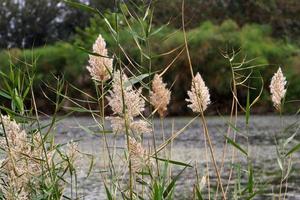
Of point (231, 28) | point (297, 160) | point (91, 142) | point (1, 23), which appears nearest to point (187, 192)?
point (297, 160)

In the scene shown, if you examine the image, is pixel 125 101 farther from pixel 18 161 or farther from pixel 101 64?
pixel 18 161

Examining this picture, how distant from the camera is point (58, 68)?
462 inches

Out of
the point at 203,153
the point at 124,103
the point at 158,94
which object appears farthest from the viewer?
the point at 203,153

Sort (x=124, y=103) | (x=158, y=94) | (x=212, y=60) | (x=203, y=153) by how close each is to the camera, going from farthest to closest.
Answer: (x=212, y=60) → (x=203, y=153) → (x=158, y=94) → (x=124, y=103)

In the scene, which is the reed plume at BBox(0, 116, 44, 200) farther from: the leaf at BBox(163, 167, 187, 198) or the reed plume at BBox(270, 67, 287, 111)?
the reed plume at BBox(270, 67, 287, 111)

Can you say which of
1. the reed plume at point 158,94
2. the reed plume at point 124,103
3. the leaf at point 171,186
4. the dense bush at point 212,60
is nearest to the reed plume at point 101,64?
the reed plume at point 124,103

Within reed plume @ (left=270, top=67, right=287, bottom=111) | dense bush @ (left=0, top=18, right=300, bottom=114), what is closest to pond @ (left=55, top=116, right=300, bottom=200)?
reed plume @ (left=270, top=67, right=287, bottom=111)

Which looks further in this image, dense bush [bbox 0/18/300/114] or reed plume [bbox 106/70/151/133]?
dense bush [bbox 0/18/300/114]

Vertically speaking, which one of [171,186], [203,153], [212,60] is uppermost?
[212,60]

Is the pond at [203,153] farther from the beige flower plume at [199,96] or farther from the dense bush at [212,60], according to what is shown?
the dense bush at [212,60]

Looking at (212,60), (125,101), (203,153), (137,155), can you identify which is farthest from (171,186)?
(212,60)

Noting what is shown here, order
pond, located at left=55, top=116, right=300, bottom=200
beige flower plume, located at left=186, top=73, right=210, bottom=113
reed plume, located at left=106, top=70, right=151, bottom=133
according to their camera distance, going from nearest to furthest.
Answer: reed plume, located at left=106, top=70, right=151, bottom=133, beige flower plume, located at left=186, top=73, right=210, bottom=113, pond, located at left=55, top=116, right=300, bottom=200

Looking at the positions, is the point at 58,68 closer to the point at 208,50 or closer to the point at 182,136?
the point at 208,50

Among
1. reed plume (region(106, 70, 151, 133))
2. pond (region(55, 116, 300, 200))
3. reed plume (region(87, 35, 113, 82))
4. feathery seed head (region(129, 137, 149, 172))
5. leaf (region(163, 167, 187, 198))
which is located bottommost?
pond (region(55, 116, 300, 200))
